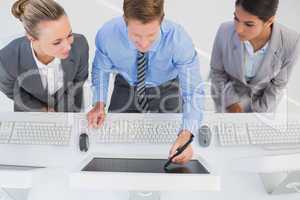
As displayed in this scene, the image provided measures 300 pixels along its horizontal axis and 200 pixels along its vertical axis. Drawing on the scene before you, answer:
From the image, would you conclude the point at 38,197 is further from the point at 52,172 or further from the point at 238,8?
the point at 238,8

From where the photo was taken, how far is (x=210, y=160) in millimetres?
1488

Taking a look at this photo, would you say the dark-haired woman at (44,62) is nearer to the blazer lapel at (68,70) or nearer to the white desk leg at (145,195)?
the blazer lapel at (68,70)

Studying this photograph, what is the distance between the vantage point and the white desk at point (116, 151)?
4.64 ft

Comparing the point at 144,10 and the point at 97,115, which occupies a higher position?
the point at 144,10

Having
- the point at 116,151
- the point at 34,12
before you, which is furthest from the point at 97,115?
the point at 34,12

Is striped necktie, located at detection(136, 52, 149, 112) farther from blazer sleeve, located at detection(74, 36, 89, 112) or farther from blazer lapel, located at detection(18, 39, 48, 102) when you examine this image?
blazer lapel, located at detection(18, 39, 48, 102)

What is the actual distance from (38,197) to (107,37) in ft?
2.40

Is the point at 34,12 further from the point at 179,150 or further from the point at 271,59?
the point at 271,59

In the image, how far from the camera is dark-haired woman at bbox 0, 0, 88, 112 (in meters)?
1.53

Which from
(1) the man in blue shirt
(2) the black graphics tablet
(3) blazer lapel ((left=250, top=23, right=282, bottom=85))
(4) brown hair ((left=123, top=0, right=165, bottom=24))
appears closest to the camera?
(2) the black graphics tablet

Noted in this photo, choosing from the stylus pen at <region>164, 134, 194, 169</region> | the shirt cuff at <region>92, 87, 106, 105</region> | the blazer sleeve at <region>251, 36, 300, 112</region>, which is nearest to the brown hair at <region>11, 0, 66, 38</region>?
the shirt cuff at <region>92, 87, 106, 105</region>

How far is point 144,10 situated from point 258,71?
2.08ft

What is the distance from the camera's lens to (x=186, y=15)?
5.04 ft

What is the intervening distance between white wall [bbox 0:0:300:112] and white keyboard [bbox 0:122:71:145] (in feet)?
1.33
